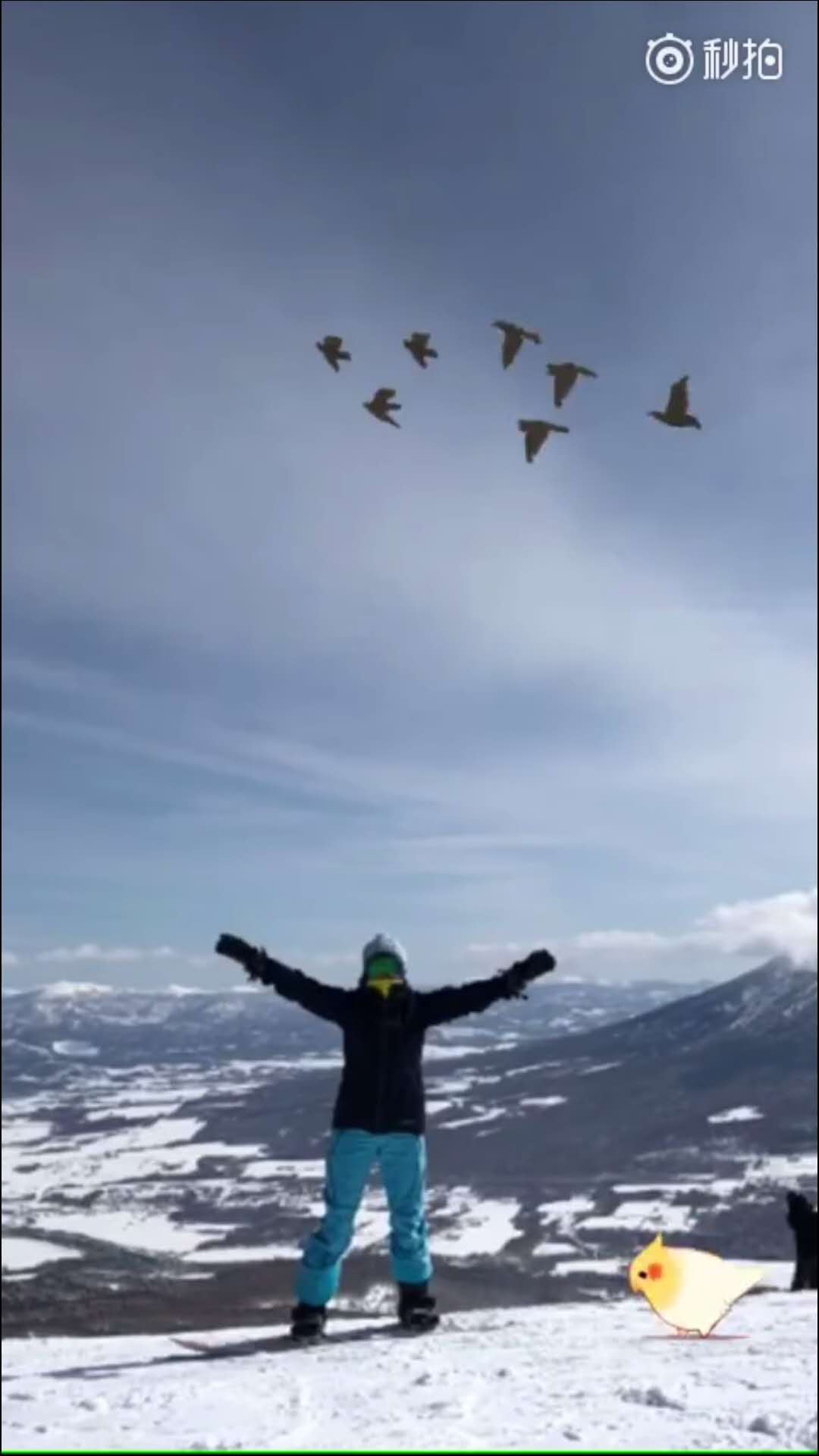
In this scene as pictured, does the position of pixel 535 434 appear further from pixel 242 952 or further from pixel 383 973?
pixel 383 973

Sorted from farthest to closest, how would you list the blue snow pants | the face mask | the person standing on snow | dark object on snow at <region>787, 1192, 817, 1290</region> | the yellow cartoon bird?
1. dark object on snow at <region>787, 1192, 817, 1290</region>
2. the blue snow pants
3. the person standing on snow
4. the face mask
5. the yellow cartoon bird

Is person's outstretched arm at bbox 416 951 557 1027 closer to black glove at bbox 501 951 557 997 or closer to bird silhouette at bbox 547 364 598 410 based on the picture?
black glove at bbox 501 951 557 997

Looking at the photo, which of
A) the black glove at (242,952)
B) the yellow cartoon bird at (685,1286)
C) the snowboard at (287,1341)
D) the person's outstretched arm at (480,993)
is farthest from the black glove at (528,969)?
the yellow cartoon bird at (685,1286)

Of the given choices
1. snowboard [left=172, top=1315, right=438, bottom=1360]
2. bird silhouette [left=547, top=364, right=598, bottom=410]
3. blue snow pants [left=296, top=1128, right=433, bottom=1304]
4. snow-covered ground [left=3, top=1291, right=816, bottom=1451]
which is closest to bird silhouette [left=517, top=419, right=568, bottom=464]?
bird silhouette [left=547, top=364, right=598, bottom=410]

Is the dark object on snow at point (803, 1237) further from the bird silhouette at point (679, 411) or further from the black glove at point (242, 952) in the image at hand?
the bird silhouette at point (679, 411)

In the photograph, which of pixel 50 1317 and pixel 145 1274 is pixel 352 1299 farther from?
pixel 145 1274

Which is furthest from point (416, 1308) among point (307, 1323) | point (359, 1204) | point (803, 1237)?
point (803, 1237)
